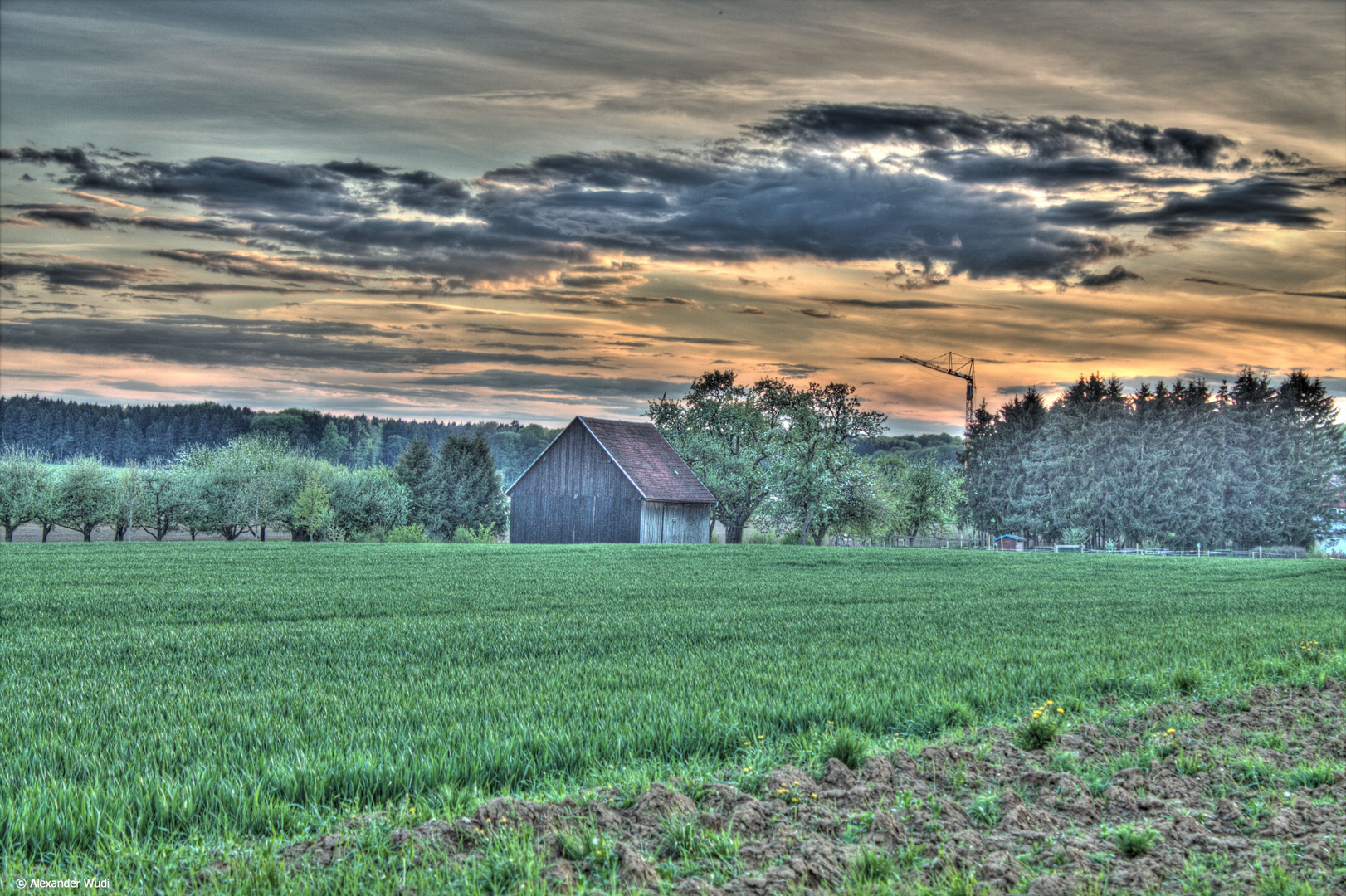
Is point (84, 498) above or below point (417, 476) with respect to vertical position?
below

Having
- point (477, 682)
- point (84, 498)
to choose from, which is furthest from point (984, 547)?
point (477, 682)

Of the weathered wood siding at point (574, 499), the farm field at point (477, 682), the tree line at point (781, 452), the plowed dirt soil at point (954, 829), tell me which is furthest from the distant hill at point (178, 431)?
the plowed dirt soil at point (954, 829)

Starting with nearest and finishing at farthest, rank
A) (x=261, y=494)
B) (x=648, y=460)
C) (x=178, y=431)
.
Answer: (x=648, y=460), (x=261, y=494), (x=178, y=431)

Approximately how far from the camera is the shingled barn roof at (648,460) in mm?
55719

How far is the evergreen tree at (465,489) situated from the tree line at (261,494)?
0.30 ft

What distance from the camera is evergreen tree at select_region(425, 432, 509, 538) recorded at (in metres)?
80.6

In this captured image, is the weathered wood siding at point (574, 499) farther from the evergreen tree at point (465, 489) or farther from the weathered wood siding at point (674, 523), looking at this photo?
the evergreen tree at point (465, 489)

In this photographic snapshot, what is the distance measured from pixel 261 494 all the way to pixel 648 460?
112ft

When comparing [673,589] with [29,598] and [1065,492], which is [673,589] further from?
[1065,492]

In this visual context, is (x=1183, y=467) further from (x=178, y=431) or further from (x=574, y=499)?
(x=178, y=431)

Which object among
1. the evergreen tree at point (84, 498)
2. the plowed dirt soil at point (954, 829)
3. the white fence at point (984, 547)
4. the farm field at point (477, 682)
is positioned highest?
the plowed dirt soil at point (954, 829)

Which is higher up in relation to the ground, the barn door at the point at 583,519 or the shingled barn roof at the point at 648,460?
the shingled barn roof at the point at 648,460

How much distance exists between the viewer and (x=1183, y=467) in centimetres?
7025

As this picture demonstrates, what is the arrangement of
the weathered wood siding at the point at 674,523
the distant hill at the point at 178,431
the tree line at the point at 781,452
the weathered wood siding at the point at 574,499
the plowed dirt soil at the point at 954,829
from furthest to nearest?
the distant hill at the point at 178,431 < the tree line at the point at 781,452 < the weathered wood siding at the point at 574,499 < the weathered wood siding at the point at 674,523 < the plowed dirt soil at the point at 954,829
